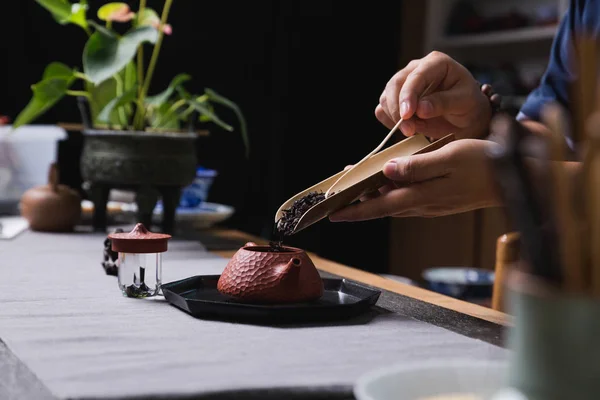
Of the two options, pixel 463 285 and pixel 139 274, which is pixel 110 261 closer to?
pixel 139 274

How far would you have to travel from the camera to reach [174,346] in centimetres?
79

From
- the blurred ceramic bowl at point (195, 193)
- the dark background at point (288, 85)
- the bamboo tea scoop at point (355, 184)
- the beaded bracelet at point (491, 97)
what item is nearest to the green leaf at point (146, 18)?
the blurred ceramic bowl at point (195, 193)

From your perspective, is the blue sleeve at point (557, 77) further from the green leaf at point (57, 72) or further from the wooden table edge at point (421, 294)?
the green leaf at point (57, 72)

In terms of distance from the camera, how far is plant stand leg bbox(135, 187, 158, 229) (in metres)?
1.87

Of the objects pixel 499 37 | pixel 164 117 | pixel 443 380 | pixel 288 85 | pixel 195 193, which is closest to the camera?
pixel 443 380

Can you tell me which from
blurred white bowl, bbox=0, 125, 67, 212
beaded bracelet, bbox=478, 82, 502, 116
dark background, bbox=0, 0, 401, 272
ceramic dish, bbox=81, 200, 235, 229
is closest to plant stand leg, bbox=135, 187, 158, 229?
ceramic dish, bbox=81, 200, 235, 229

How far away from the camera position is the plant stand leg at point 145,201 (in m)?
1.87

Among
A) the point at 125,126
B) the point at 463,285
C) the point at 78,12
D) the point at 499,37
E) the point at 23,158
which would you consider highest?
the point at 499,37

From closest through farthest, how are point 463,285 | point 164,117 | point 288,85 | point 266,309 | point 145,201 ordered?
point 266,309
point 145,201
point 164,117
point 463,285
point 288,85

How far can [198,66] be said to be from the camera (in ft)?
11.7

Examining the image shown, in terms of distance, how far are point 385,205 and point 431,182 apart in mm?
73

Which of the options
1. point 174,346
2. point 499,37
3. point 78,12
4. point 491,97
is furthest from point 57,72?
point 499,37

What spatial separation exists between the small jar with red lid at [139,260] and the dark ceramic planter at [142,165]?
0.75 m

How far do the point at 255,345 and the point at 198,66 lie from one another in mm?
2898
